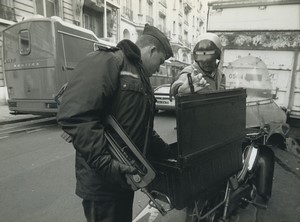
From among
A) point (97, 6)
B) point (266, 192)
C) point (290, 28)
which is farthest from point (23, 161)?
point (97, 6)

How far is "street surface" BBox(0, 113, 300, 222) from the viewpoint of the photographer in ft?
10.6

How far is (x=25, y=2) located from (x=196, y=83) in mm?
15542

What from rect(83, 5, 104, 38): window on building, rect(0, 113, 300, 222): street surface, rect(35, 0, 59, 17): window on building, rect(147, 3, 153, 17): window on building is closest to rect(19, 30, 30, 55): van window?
rect(0, 113, 300, 222): street surface

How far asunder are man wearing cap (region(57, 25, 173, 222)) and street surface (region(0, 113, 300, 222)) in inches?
61.4

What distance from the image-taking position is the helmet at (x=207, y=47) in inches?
103

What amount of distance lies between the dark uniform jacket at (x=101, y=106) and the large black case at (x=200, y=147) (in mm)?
246

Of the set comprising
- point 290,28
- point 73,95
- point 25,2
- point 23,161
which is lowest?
point 23,161

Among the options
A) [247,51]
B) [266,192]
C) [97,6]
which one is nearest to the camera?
[266,192]

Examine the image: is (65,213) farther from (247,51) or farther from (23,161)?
(247,51)

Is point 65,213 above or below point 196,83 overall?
below

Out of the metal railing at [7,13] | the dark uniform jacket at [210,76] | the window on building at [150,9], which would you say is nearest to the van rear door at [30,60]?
the metal railing at [7,13]

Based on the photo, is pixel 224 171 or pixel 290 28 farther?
pixel 290 28

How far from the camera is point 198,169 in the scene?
1.87 meters

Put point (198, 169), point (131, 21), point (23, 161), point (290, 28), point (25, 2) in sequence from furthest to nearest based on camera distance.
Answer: point (131, 21) < point (25, 2) < point (290, 28) < point (23, 161) < point (198, 169)
